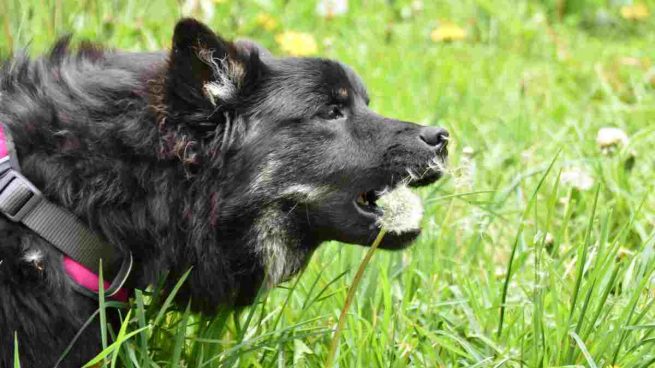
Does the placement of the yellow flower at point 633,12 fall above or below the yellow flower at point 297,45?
below

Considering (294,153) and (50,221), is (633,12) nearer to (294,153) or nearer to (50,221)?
(294,153)

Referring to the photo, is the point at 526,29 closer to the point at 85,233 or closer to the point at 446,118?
the point at 446,118

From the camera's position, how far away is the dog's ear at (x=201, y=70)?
2922 mm

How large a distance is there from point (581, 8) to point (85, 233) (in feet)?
20.3

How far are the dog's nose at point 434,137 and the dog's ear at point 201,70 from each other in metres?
0.61

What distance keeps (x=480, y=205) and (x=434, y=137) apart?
27.6 inches

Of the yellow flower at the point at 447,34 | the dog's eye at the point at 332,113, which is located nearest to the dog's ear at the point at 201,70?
the dog's eye at the point at 332,113

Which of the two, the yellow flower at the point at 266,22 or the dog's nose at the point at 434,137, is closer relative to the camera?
the dog's nose at the point at 434,137

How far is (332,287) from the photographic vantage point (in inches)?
139

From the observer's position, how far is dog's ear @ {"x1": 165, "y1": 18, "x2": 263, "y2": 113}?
292cm

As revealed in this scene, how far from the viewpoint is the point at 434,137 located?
316cm

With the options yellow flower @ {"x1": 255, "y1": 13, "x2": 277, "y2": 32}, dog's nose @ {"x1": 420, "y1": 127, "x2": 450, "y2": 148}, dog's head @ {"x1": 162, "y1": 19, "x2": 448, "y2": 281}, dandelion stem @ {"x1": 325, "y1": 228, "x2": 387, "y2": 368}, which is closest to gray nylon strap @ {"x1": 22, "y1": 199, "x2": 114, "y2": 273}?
dog's head @ {"x1": 162, "y1": 19, "x2": 448, "y2": 281}

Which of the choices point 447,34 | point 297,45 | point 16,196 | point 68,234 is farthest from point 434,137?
point 447,34

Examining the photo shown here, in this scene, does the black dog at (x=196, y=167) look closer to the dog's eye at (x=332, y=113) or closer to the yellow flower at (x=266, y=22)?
the dog's eye at (x=332, y=113)
